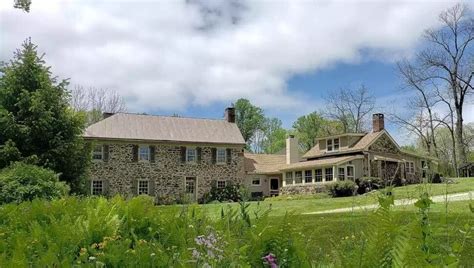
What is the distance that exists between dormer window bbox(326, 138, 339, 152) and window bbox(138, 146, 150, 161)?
662 inches

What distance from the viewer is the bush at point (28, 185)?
15797 mm

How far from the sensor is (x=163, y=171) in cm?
4134

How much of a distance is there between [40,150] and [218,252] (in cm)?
2406

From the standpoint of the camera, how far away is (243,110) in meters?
72.8

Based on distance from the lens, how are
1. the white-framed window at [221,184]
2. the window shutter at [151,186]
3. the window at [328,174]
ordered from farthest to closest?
the white-framed window at [221,184] → the window at [328,174] → the window shutter at [151,186]

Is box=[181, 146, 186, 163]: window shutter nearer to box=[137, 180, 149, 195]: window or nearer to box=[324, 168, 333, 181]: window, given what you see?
box=[137, 180, 149, 195]: window

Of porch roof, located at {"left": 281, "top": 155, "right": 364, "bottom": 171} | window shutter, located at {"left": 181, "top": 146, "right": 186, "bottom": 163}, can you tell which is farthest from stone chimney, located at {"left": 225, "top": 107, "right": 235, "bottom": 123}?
porch roof, located at {"left": 281, "top": 155, "right": 364, "bottom": 171}

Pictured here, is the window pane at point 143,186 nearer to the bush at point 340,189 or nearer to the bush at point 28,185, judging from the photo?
the bush at point 340,189

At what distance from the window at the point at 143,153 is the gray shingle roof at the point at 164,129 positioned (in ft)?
3.17

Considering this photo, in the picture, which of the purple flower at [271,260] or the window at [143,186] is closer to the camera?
the purple flower at [271,260]

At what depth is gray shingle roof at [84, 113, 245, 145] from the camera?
39934 millimetres

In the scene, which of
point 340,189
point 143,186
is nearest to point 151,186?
point 143,186

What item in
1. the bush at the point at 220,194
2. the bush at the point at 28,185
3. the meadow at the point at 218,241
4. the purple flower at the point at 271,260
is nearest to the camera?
the meadow at the point at 218,241

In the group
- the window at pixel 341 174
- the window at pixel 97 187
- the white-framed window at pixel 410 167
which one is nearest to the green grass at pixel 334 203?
the window at pixel 341 174
